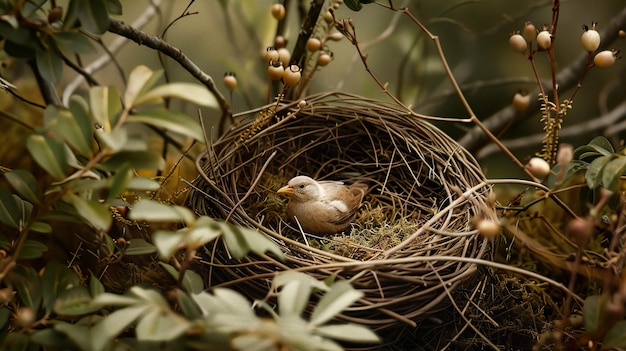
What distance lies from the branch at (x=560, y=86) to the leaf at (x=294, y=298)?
93 cm

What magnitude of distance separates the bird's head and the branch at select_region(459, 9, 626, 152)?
504 mm

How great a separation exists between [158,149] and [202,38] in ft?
0.99

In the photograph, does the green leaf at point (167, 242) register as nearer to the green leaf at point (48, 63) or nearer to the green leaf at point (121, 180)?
the green leaf at point (121, 180)

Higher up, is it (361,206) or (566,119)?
(566,119)

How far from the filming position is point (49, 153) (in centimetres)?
86

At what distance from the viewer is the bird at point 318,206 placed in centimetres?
137

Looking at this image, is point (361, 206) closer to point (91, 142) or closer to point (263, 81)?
point (263, 81)

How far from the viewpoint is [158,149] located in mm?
1688

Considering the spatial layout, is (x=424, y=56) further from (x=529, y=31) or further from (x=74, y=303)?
(x=74, y=303)

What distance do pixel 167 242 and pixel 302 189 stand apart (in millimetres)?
604

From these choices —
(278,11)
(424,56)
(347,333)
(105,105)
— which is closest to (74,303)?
(105,105)

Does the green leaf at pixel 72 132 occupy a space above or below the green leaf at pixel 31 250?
above

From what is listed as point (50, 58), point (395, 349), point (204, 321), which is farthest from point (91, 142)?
point (395, 349)

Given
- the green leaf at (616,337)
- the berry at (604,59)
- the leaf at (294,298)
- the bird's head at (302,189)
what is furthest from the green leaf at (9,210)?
the berry at (604,59)
